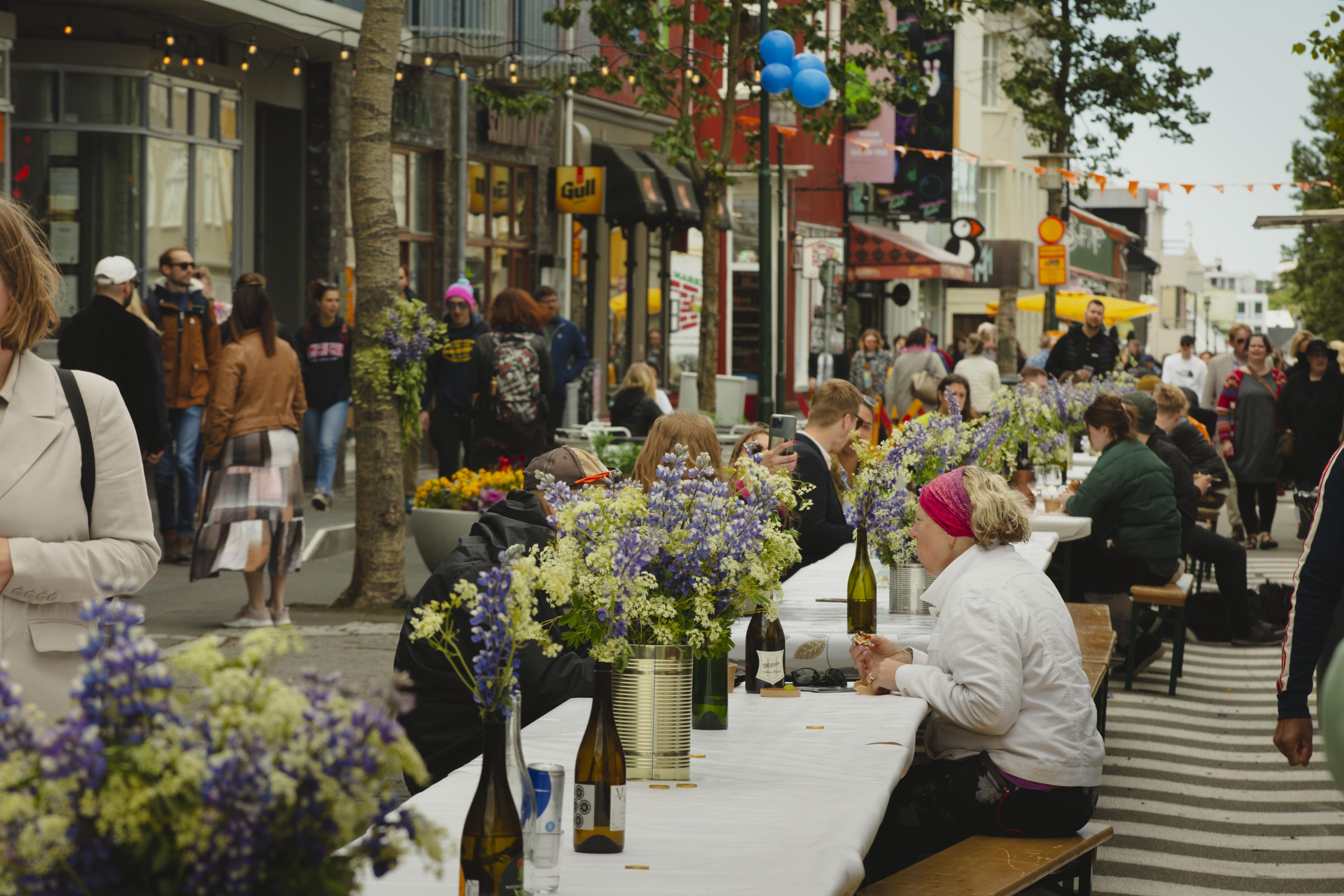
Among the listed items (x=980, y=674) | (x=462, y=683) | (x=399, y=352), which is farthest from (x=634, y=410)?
(x=462, y=683)

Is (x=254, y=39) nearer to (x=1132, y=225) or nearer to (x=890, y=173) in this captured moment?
(x=890, y=173)

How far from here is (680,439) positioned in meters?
5.87

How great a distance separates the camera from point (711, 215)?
1958 cm

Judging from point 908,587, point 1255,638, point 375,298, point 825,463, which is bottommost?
point 1255,638

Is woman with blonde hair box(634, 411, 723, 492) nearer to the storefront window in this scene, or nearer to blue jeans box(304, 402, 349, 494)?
blue jeans box(304, 402, 349, 494)

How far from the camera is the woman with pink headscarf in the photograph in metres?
4.58

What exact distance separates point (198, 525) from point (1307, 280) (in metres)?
42.4

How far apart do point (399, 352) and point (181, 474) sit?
2622 mm

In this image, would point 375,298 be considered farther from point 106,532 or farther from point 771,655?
point 106,532

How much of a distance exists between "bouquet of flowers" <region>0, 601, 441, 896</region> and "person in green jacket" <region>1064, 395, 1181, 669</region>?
800cm

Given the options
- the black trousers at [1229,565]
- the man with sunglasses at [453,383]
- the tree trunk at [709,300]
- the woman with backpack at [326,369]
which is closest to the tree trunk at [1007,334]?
the tree trunk at [709,300]

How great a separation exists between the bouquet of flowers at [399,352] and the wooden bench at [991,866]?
617 cm

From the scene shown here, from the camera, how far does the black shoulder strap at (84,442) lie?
328 centimetres

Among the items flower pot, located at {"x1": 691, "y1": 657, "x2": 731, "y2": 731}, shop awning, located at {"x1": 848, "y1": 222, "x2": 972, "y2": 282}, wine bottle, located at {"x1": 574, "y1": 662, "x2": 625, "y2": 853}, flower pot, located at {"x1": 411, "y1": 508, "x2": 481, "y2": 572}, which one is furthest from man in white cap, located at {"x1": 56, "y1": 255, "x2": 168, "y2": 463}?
shop awning, located at {"x1": 848, "y1": 222, "x2": 972, "y2": 282}
